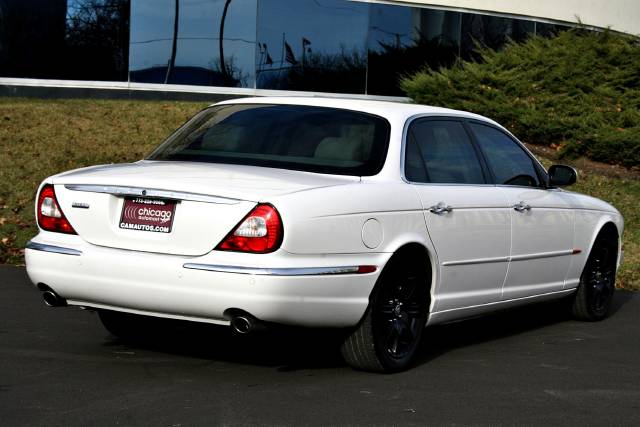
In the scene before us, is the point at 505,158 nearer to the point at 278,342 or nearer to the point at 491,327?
the point at 491,327

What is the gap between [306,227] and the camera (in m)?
6.20

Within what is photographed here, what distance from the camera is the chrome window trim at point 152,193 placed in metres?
6.22

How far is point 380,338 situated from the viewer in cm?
678

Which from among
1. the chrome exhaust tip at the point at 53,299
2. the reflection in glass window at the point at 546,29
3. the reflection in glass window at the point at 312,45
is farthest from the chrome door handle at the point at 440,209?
the reflection in glass window at the point at 546,29

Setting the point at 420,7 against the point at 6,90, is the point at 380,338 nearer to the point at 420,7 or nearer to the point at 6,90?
the point at 6,90

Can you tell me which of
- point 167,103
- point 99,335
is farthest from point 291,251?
point 167,103

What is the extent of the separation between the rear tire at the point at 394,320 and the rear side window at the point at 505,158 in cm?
135

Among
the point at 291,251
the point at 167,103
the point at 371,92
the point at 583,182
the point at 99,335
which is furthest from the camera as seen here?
the point at 371,92

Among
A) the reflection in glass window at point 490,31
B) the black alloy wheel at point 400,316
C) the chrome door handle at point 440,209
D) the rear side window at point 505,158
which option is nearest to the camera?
the black alloy wheel at point 400,316

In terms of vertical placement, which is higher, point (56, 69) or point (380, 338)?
point (56, 69)

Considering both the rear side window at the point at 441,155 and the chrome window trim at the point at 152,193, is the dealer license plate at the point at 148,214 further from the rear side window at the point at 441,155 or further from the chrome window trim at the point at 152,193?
the rear side window at the point at 441,155

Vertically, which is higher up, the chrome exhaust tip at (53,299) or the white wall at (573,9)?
the white wall at (573,9)

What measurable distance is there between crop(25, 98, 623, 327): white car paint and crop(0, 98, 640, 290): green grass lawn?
A: 6.54m

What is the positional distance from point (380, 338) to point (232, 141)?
1.50 meters
